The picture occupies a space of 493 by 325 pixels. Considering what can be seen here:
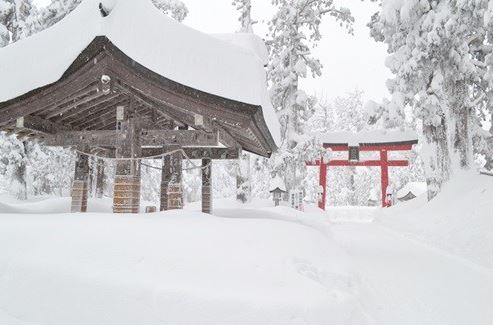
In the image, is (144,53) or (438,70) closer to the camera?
(144,53)

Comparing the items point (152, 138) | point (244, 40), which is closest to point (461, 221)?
point (244, 40)

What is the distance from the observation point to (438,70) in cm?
1313

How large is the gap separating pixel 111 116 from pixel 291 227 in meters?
5.44

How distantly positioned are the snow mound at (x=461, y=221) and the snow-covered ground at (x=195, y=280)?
71.3 inches

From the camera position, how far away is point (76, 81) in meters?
6.27

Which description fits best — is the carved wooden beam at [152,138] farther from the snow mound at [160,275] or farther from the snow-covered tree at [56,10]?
the snow-covered tree at [56,10]

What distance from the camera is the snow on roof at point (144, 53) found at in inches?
237

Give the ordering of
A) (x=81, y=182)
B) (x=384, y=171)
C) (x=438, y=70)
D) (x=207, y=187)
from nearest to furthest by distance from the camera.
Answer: (x=81, y=182) → (x=207, y=187) → (x=438, y=70) → (x=384, y=171)

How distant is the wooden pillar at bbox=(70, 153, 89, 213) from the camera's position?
8641mm

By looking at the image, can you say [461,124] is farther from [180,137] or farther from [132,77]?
[132,77]

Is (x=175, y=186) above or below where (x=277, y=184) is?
below

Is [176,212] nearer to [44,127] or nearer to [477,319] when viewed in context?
[44,127]

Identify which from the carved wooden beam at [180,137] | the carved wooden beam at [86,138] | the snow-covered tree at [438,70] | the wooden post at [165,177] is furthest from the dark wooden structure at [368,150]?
the carved wooden beam at [86,138]

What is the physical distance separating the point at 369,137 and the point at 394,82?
33.2 feet
